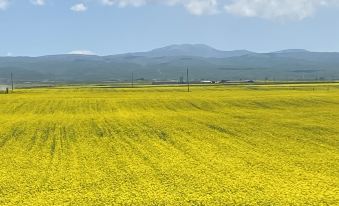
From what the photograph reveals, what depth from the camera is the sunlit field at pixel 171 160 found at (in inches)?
851

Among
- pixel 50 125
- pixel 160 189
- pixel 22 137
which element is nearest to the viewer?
pixel 160 189

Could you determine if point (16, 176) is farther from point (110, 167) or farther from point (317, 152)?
point (317, 152)

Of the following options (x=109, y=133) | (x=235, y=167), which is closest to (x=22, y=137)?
(x=109, y=133)

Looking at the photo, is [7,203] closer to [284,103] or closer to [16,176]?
[16,176]

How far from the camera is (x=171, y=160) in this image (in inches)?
1163

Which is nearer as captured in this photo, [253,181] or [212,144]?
[253,181]

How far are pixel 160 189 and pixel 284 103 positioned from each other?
51605mm

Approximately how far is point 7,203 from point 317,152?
1818cm

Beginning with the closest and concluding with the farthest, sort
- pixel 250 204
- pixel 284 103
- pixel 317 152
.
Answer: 1. pixel 250 204
2. pixel 317 152
3. pixel 284 103

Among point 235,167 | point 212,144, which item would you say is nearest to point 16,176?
point 235,167

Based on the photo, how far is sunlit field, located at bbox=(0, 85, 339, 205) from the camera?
70.9 ft

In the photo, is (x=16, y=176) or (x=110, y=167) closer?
(x=16, y=176)

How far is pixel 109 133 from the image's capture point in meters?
42.1

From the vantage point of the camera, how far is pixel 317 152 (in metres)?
32.0
